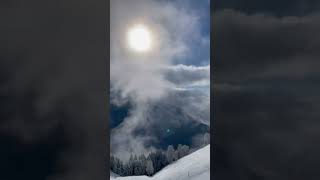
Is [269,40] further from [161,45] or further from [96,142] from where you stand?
[96,142]

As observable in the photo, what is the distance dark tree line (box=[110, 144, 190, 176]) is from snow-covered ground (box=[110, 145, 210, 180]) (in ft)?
0.12

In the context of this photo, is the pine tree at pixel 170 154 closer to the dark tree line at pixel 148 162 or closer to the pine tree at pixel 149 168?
the dark tree line at pixel 148 162

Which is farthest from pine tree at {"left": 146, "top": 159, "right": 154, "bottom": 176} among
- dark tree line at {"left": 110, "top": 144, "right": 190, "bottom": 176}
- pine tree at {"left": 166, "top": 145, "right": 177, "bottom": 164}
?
pine tree at {"left": 166, "top": 145, "right": 177, "bottom": 164}

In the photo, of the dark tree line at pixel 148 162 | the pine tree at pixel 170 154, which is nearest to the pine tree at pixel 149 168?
the dark tree line at pixel 148 162

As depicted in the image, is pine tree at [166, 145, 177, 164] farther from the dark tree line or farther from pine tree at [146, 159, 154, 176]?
pine tree at [146, 159, 154, 176]

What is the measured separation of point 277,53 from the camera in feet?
7.93

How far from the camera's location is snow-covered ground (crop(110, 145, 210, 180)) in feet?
8.45

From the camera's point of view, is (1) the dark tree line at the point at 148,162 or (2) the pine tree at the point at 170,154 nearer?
(1) the dark tree line at the point at 148,162

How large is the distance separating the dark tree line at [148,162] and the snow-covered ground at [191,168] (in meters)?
0.04

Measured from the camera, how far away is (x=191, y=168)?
2594mm

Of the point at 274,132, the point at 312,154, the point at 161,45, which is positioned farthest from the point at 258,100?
the point at 161,45

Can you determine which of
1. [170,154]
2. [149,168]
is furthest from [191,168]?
[149,168]

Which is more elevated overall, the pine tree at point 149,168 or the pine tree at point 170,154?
the pine tree at point 170,154

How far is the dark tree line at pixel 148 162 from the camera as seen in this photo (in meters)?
2.44
